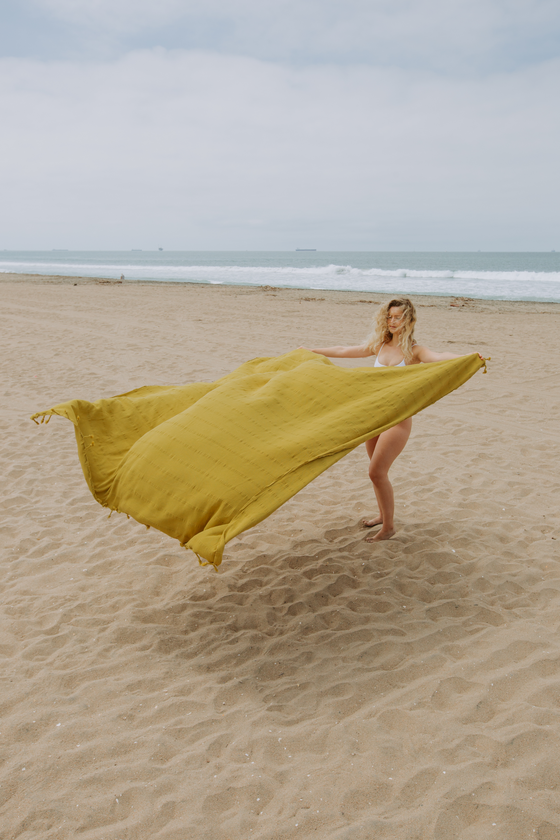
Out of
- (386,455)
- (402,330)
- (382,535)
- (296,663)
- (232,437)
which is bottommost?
(296,663)

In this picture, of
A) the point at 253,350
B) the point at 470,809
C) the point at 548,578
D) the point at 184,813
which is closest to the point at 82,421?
the point at 184,813

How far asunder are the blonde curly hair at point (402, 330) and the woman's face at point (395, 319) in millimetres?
→ 17

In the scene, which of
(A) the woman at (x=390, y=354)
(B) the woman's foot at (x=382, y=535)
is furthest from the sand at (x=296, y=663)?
(A) the woman at (x=390, y=354)

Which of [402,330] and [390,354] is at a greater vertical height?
[402,330]

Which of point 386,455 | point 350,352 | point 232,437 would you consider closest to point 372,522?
point 386,455

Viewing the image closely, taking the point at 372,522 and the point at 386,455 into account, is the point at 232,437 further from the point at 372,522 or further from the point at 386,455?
the point at 372,522

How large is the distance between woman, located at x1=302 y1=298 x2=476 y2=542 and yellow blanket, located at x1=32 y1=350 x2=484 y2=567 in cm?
39

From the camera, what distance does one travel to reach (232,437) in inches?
119

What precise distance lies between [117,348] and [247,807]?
10.3 m

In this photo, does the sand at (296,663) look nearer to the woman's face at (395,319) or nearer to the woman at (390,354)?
the woman at (390,354)

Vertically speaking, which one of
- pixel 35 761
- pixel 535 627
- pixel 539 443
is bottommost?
pixel 35 761

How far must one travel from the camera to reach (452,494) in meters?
5.07

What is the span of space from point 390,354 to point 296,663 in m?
2.07

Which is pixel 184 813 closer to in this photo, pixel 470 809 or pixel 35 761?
pixel 35 761
